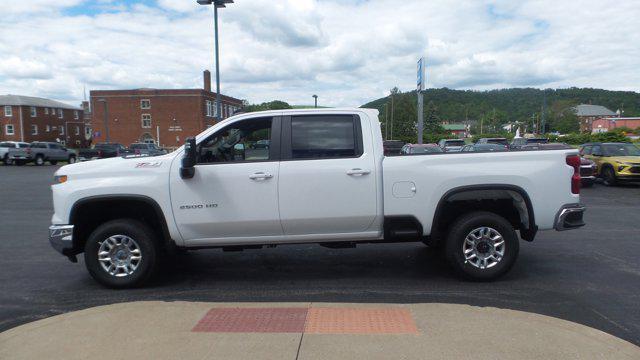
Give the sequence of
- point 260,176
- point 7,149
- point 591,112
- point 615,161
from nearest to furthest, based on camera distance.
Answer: point 260,176
point 615,161
point 7,149
point 591,112

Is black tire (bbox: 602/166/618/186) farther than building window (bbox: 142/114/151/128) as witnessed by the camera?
No

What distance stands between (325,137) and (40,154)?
3691 cm

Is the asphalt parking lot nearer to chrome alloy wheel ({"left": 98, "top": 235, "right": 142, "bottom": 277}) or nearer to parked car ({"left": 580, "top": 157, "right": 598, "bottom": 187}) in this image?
chrome alloy wheel ({"left": 98, "top": 235, "right": 142, "bottom": 277})

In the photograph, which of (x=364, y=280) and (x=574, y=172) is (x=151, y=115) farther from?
(x=574, y=172)

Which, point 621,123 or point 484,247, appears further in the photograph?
point 621,123

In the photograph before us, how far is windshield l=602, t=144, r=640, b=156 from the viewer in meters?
18.1

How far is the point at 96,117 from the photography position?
218 feet

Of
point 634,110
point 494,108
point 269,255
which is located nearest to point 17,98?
point 269,255

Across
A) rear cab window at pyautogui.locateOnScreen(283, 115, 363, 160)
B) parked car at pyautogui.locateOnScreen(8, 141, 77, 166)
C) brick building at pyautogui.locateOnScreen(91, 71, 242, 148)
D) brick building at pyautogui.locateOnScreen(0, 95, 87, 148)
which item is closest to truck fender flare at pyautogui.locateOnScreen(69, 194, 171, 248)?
rear cab window at pyautogui.locateOnScreen(283, 115, 363, 160)

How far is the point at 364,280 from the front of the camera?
589 centimetres

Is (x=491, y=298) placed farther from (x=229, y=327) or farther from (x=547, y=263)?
(x=229, y=327)

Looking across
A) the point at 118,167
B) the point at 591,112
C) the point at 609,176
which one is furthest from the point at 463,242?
the point at 591,112

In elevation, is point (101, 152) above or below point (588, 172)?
above

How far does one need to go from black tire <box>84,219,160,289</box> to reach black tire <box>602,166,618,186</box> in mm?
17227
